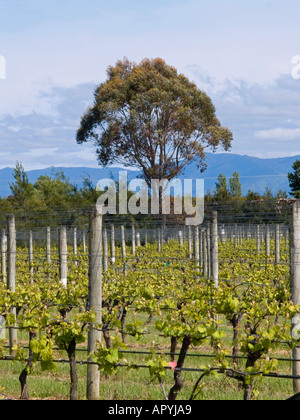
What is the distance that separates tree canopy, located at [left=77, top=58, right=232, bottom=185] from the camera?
133ft

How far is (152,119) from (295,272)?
3327cm

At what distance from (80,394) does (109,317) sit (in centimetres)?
103

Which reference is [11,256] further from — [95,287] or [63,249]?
[95,287]

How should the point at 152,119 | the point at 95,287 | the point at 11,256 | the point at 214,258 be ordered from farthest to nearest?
the point at 152,119, the point at 214,258, the point at 11,256, the point at 95,287

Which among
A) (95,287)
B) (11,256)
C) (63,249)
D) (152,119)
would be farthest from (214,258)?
(152,119)

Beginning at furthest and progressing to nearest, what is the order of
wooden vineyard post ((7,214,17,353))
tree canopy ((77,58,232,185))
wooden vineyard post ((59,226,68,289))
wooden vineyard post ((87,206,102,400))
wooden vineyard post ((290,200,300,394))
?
1. tree canopy ((77,58,232,185))
2. wooden vineyard post ((59,226,68,289))
3. wooden vineyard post ((7,214,17,353))
4. wooden vineyard post ((290,200,300,394))
5. wooden vineyard post ((87,206,102,400))

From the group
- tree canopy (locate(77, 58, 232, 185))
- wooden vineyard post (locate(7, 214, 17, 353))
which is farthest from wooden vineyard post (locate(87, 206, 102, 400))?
tree canopy (locate(77, 58, 232, 185))

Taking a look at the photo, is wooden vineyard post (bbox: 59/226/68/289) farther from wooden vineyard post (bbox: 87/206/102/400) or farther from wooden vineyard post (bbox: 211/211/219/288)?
wooden vineyard post (bbox: 87/206/102/400)

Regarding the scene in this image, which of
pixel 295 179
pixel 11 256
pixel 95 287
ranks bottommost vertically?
pixel 95 287

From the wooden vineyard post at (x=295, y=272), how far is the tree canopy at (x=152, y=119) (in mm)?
31961

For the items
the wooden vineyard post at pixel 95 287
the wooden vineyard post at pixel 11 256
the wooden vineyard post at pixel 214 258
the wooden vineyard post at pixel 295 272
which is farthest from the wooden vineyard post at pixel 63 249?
the wooden vineyard post at pixel 295 272

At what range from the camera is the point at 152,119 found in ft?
133

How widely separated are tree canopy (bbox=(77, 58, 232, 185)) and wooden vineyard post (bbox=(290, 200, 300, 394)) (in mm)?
31961

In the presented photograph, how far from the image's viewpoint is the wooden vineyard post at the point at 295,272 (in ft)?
25.5
